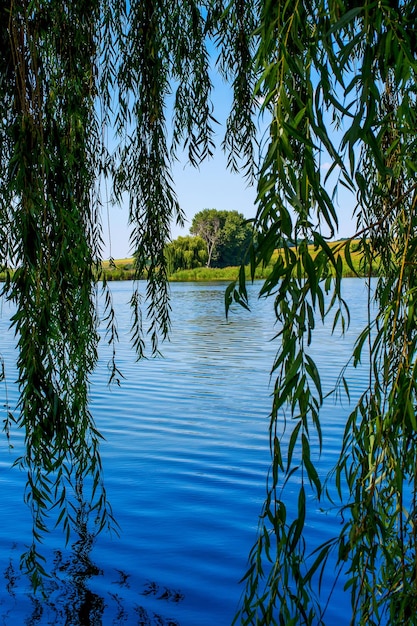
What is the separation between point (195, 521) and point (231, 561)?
0.53m

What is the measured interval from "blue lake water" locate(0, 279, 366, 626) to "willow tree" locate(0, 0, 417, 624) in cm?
41

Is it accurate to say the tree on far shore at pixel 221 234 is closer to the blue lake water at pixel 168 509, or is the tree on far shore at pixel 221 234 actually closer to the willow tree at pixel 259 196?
the blue lake water at pixel 168 509

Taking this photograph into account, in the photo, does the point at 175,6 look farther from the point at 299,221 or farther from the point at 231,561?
the point at 231,561

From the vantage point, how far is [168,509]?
4207 mm

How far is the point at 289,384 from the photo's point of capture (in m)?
1.11

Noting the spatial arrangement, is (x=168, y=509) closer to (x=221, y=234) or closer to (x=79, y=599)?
(x=79, y=599)

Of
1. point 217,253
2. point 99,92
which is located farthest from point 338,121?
point 217,253

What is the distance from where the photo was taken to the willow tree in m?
1.08

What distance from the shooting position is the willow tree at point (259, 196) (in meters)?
1.08

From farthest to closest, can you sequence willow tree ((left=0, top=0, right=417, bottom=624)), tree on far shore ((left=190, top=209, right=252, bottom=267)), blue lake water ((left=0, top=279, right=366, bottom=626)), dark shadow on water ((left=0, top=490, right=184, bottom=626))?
tree on far shore ((left=190, top=209, right=252, bottom=267)), blue lake water ((left=0, top=279, right=366, bottom=626)), dark shadow on water ((left=0, top=490, right=184, bottom=626)), willow tree ((left=0, top=0, right=417, bottom=624))

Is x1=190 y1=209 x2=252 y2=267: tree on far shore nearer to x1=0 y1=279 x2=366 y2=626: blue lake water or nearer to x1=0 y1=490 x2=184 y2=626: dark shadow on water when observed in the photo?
x1=0 y1=279 x2=366 y2=626: blue lake water

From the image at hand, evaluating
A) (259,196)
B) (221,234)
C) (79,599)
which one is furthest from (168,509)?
(221,234)

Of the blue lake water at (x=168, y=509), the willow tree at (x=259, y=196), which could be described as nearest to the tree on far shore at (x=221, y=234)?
the blue lake water at (x=168, y=509)

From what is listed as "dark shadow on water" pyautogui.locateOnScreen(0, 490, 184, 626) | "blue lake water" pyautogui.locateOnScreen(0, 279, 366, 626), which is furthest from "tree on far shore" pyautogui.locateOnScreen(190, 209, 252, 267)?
"dark shadow on water" pyautogui.locateOnScreen(0, 490, 184, 626)
